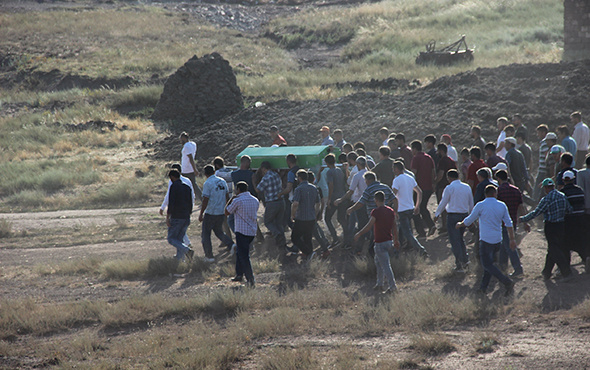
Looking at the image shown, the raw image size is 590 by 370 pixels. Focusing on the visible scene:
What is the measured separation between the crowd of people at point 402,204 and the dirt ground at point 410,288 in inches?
14.0

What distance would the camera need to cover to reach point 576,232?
358 inches

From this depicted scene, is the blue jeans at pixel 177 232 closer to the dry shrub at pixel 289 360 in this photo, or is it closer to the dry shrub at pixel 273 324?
the dry shrub at pixel 273 324

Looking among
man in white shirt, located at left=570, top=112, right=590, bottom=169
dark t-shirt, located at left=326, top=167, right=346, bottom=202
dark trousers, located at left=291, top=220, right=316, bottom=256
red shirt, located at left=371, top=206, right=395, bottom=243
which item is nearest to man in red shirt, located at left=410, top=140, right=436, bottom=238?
dark t-shirt, located at left=326, top=167, right=346, bottom=202

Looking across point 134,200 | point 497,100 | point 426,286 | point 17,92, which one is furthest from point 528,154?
point 17,92

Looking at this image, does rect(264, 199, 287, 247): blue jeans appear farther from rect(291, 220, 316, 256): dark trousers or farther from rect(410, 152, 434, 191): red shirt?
rect(410, 152, 434, 191): red shirt

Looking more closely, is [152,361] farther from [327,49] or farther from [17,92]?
[327,49]

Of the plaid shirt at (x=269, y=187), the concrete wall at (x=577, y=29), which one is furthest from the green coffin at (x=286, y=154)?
the concrete wall at (x=577, y=29)

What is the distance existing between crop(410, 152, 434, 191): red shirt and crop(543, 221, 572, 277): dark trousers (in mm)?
2964

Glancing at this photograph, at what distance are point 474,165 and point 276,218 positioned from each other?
3882mm

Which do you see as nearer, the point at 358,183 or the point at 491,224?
the point at 491,224

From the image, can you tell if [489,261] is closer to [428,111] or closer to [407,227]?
[407,227]

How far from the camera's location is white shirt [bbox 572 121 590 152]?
13.1m

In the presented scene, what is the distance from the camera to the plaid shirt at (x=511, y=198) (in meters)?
9.33

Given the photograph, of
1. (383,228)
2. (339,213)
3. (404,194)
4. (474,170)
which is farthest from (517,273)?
(339,213)
